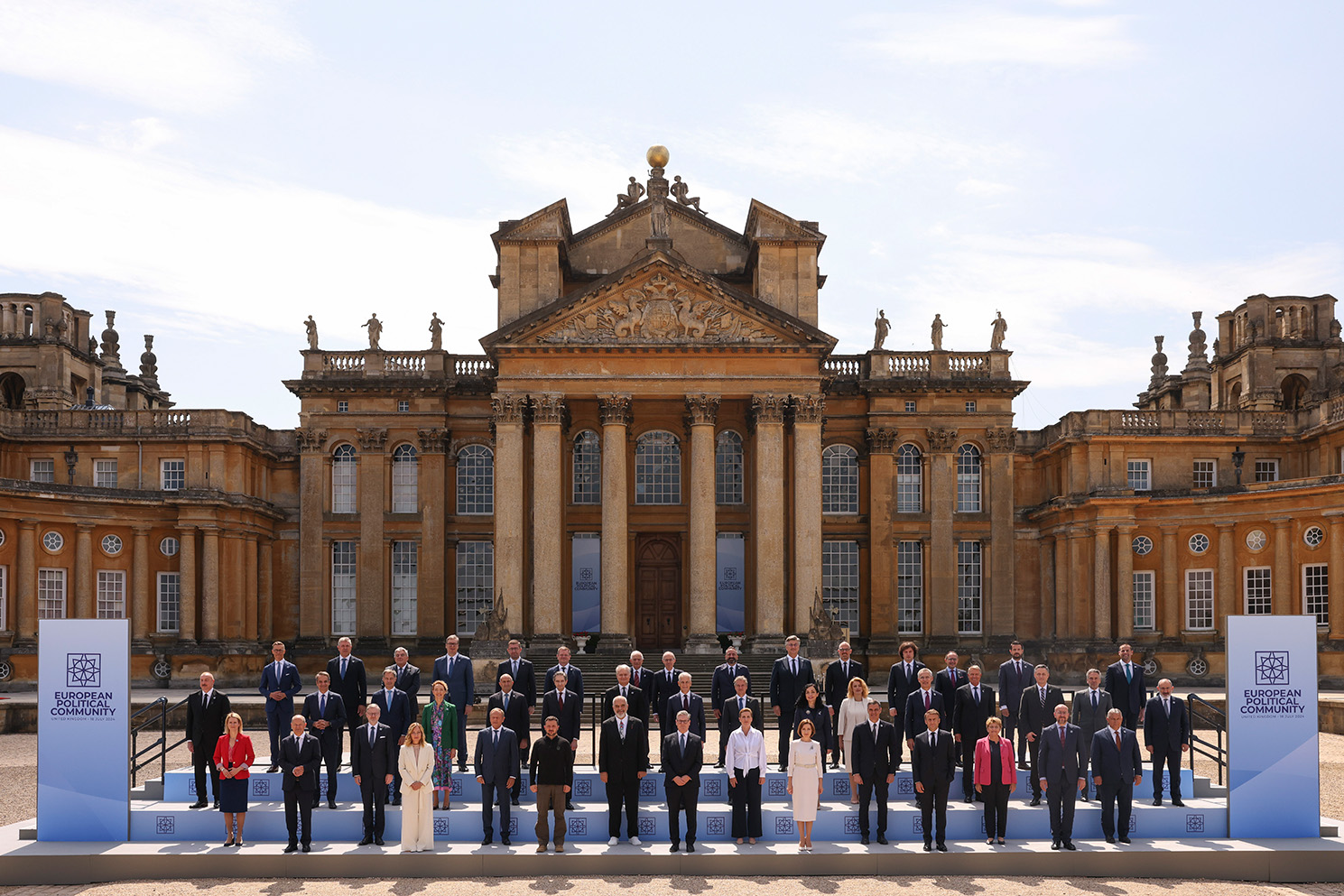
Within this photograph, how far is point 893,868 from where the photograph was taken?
14859 mm

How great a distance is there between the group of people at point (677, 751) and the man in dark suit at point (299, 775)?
2 centimetres

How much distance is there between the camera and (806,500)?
35438mm

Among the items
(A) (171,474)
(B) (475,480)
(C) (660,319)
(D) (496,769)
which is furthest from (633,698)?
(A) (171,474)

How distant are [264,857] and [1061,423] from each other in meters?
32.5

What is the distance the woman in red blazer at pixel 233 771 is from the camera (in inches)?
593

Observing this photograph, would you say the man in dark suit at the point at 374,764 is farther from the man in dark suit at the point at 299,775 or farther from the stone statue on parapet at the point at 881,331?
the stone statue on parapet at the point at 881,331

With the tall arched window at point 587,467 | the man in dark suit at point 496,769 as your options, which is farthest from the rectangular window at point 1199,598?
the man in dark suit at point 496,769

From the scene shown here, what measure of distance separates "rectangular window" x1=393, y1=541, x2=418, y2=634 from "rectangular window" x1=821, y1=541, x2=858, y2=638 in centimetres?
1362

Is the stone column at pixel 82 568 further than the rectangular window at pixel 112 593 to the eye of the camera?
No

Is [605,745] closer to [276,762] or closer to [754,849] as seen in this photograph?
[754,849]

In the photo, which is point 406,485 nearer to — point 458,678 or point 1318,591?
point 458,678

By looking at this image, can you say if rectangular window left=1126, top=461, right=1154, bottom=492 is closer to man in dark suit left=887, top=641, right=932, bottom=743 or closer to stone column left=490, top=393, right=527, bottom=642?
stone column left=490, top=393, right=527, bottom=642

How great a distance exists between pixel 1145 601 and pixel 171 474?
105 feet

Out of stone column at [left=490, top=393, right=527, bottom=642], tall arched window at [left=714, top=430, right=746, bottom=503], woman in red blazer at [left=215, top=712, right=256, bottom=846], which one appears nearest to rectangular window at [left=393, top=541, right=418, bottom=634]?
stone column at [left=490, top=393, right=527, bottom=642]
